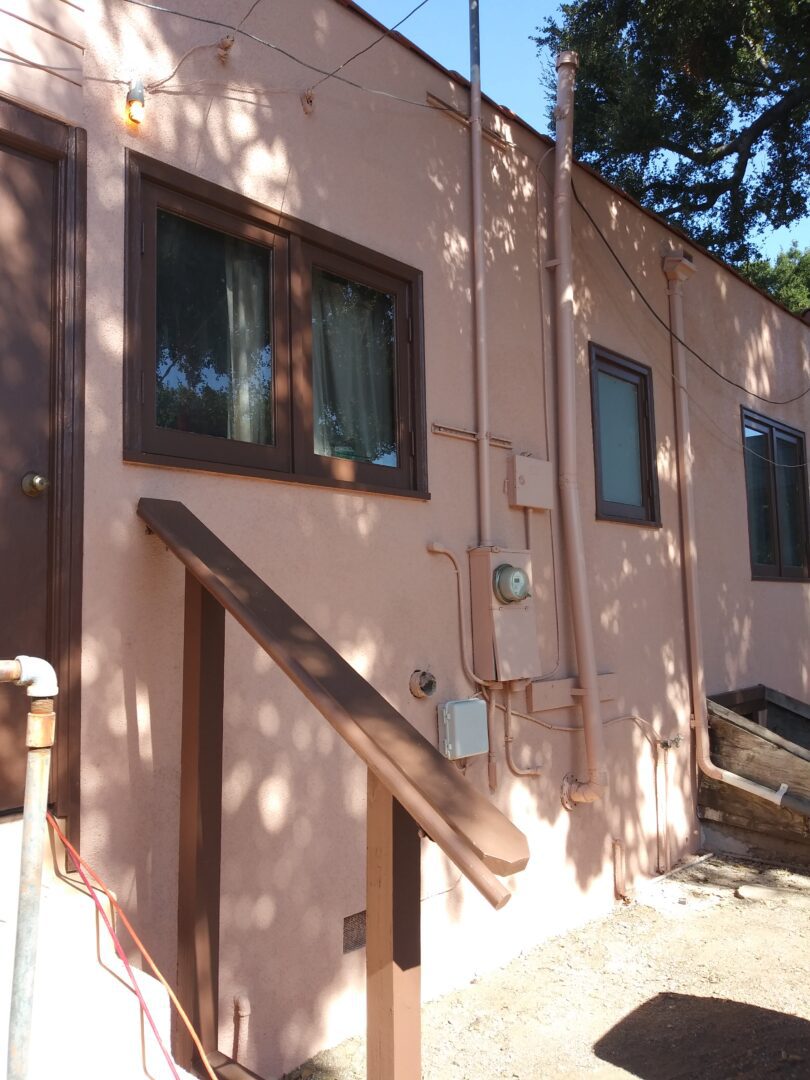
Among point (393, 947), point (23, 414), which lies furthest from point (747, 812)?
point (23, 414)

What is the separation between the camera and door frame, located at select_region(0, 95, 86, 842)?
274cm

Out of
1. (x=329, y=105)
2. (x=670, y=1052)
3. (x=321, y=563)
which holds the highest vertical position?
(x=329, y=105)

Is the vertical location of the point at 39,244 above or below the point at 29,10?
below

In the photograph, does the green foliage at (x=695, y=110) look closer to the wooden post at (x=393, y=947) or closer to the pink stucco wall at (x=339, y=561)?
the pink stucco wall at (x=339, y=561)

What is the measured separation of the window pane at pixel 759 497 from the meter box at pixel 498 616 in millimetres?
3708

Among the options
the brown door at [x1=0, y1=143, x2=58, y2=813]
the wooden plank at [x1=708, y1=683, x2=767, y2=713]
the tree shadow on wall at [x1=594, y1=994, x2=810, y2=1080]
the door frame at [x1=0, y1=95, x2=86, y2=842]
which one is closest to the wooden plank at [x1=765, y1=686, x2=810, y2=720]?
the wooden plank at [x1=708, y1=683, x2=767, y2=713]

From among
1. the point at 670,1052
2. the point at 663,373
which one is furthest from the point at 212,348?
the point at 663,373

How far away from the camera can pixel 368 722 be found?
2.07 metres

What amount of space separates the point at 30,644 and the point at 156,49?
6.91ft

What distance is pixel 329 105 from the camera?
396cm

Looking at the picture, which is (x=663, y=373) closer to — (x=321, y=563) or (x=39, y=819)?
(x=321, y=563)

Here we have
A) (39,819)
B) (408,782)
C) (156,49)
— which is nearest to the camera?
(39,819)

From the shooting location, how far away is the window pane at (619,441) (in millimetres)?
5711

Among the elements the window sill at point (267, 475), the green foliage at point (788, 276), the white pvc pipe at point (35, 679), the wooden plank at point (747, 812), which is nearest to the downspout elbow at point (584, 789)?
the wooden plank at point (747, 812)
